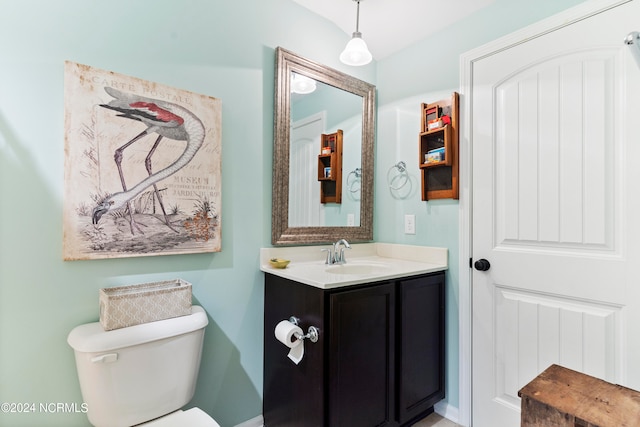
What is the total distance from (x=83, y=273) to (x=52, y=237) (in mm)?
178

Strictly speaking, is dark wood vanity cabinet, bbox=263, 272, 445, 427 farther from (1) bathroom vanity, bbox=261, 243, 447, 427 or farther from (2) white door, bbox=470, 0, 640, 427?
(2) white door, bbox=470, 0, 640, 427

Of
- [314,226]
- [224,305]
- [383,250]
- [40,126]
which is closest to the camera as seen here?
[40,126]

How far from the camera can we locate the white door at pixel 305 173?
1867 millimetres

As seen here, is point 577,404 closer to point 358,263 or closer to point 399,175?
point 358,263

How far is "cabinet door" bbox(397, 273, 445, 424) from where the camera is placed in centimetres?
162

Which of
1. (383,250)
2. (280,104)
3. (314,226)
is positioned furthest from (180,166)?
(383,250)

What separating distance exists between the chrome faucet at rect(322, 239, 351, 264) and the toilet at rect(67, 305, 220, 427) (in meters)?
0.86

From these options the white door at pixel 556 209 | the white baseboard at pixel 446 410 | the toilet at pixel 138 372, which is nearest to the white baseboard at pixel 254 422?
the toilet at pixel 138 372

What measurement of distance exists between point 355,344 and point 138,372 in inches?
34.6

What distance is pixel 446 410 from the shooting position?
1.86m

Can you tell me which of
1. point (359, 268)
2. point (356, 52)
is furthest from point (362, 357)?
point (356, 52)

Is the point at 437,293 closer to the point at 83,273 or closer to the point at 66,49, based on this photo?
the point at 83,273

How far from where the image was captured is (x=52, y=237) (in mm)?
1211

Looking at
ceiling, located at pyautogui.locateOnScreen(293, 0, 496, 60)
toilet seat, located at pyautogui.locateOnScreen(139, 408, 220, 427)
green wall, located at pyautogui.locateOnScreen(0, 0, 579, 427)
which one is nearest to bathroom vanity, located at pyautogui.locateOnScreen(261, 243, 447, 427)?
green wall, located at pyautogui.locateOnScreen(0, 0, 579, 427)
